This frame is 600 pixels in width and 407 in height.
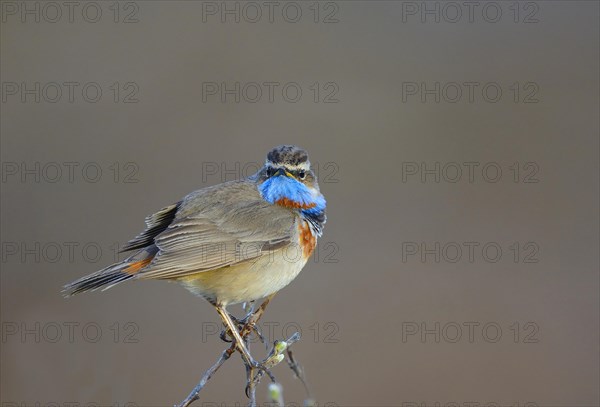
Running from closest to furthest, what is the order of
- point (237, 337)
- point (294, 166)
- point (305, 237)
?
point (237, 337) → point (294, 166) → point (305, 237)

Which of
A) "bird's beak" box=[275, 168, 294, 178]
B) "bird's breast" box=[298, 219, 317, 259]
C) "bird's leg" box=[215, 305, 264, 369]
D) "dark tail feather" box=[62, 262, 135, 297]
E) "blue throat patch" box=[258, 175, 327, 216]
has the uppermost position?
"bird's beak" box=[275, 168, 294, 178]

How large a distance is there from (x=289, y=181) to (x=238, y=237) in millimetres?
407

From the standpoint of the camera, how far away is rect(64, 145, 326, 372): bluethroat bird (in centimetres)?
396

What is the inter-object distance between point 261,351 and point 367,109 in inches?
136

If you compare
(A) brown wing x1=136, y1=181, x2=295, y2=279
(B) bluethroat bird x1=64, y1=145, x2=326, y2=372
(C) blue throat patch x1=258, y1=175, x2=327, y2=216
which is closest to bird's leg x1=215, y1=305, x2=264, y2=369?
(B) bluethroat bird x1=64, y1=145, x2=326, y2=372

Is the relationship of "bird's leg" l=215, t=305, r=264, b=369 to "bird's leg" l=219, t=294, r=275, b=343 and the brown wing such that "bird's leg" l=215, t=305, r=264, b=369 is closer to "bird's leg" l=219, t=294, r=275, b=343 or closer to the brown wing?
"bird's leg" l=219, t=294, r=275, b=343

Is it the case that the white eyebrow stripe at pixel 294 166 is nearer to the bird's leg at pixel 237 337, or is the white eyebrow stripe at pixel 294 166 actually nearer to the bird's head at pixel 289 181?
the bird's head at pixel 289 181

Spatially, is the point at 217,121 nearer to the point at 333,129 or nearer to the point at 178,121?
the point at 178,121

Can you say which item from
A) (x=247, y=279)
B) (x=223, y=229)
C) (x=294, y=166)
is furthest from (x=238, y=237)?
(x=294, y=166)

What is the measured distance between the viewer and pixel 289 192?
14.1ft

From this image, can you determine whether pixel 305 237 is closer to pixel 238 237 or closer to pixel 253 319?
pixel 238 237

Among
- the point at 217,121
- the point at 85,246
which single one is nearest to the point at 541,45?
the point at 217,121

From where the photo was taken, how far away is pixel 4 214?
7457mm

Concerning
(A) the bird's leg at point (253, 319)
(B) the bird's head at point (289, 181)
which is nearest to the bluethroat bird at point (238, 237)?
(B) the bird's head at point (289, 181)
